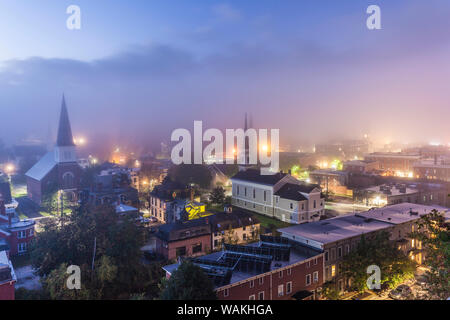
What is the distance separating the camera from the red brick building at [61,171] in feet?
152

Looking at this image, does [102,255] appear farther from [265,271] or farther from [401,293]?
[401,293]

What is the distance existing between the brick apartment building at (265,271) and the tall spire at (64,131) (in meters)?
36.8

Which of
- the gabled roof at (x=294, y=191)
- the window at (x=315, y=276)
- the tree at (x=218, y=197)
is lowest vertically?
the window at (x=315, y=276)

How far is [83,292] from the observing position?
17.3 m

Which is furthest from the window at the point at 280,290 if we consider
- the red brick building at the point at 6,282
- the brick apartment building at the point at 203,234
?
the red brick building at the point at 6,282

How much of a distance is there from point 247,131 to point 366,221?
32.8m

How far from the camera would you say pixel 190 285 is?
14.1m

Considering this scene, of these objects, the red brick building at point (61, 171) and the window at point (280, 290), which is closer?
the window at point (280, 290)

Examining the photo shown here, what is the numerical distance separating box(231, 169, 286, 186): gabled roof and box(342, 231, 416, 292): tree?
17804 mm

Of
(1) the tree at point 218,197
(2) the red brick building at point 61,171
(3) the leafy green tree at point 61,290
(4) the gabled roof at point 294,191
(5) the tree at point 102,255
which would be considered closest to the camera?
(3) the leafy green tree at point 61,290

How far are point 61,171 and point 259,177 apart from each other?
1151 inches

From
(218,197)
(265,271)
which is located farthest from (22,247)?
(218,197)

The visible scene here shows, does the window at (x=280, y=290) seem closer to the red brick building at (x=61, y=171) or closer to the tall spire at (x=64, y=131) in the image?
the red brick building at (x=61, y=171)
